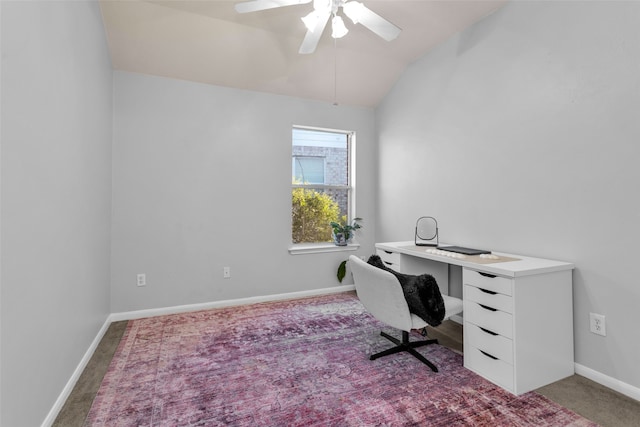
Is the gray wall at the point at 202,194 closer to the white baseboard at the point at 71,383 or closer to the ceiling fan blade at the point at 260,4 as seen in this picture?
the white baseboard at the point at 71,383

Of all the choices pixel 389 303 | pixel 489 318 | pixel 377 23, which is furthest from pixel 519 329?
pixel 377 23

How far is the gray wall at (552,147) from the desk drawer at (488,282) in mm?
608

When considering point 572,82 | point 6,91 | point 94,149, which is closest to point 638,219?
point 572,82

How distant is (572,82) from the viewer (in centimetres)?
206

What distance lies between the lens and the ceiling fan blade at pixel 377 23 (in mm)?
2035

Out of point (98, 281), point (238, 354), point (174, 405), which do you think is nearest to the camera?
point (174, 405)

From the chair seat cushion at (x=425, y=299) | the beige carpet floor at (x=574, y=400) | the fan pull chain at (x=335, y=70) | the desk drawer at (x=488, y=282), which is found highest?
the fan pull chain at (x=335, y=70)

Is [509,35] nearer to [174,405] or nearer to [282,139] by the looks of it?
[282,139]

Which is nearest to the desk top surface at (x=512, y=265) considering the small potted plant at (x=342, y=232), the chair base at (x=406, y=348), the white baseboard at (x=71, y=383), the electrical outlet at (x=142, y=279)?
the chair base at (x=406, y=348)

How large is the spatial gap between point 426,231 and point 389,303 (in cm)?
146

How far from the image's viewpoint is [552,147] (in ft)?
7.15

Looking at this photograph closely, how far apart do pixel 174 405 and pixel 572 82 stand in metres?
3.20

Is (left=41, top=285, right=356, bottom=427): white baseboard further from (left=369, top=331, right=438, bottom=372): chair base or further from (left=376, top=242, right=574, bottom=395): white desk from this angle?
(left=376, top=242, right=574, bottom=395): white desk

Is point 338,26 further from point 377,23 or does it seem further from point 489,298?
point 489,298
